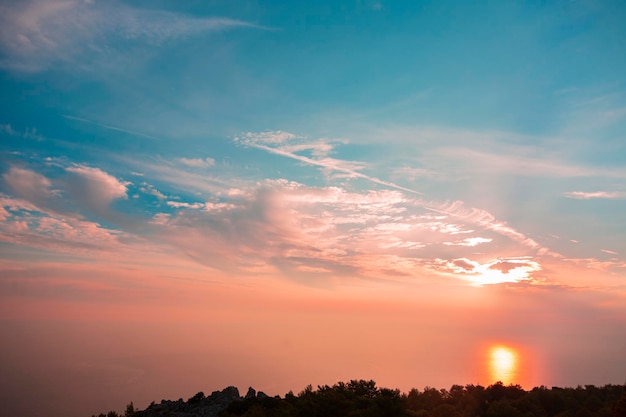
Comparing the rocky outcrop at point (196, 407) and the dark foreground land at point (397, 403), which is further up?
the dark foreground land at point (397, 403)

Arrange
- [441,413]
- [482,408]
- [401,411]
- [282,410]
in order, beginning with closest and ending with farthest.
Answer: [401,411] → [282,410] → [441,413] → [482,408]

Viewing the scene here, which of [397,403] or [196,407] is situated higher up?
[397,403]

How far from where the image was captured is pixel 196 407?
167 feet

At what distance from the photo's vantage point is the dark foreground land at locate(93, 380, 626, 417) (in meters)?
37.5

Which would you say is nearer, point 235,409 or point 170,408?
point 235,409

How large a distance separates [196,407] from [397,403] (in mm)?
28769

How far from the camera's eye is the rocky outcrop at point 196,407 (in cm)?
4759

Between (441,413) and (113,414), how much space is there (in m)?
40.3

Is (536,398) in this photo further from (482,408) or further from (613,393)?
(613,393)

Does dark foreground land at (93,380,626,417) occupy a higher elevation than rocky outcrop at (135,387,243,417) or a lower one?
higher

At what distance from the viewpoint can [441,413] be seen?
45188 mm

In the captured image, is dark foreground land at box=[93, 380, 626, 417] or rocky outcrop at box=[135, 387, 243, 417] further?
rocky outcrop at box=[135, 387, 243, 417]

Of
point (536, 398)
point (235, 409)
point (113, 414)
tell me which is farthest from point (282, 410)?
point (536, 398)

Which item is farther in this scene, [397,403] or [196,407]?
[196,407]
